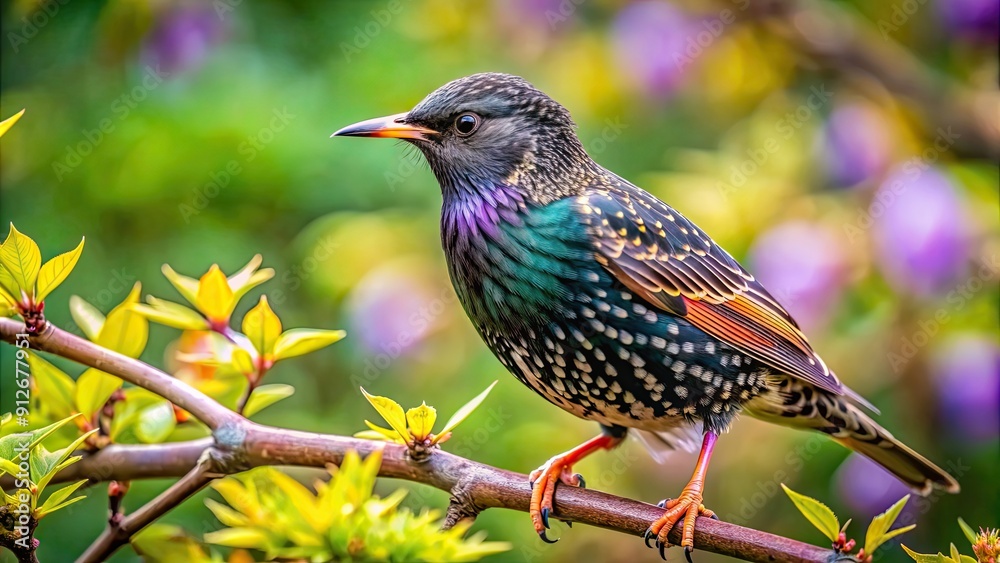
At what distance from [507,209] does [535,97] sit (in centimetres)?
37

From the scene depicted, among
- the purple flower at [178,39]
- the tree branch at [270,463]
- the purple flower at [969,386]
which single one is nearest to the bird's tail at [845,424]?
→ the purple flower at [969,386]

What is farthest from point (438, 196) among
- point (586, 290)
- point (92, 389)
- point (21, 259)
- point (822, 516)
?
point (822, 516)

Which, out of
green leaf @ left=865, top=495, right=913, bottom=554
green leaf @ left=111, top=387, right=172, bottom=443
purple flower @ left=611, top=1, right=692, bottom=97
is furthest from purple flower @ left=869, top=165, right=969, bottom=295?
green leaf @ left=111, top=387, right=172, bottom=443

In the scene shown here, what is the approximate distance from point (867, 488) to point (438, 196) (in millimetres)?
2075

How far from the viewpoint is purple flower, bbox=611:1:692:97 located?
13.8 ft

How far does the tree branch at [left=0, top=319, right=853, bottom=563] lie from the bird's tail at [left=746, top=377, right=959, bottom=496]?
2.68 ft

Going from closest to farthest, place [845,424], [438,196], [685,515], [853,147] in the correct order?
[685,515] < [845,424] < [853,147] < [438,196]

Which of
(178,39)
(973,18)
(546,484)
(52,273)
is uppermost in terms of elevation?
(973,18)

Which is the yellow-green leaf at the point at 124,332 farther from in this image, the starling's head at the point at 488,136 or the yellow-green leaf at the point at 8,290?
the starling's head at the point at 488,136

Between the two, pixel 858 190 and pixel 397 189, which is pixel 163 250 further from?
pixel 858 190

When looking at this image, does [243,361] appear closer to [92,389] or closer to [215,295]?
[215,295]

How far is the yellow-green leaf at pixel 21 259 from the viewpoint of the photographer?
6.15 ft

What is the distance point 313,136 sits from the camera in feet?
13.3

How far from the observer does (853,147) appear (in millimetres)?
3865
